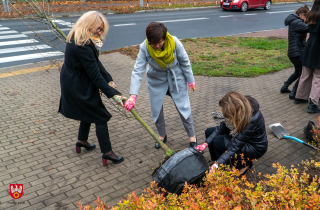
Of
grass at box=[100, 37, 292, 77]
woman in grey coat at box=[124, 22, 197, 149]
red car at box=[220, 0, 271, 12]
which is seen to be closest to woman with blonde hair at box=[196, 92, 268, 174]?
woman in grey coat at box=[124, 22, 197, 149]

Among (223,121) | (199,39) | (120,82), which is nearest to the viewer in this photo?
(223,121)

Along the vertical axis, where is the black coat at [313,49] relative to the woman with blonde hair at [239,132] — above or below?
above

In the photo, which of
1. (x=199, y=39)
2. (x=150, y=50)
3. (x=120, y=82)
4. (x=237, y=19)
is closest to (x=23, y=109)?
(x=120, y=82)

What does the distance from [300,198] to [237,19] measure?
1616 cm

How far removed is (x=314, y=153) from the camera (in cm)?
411

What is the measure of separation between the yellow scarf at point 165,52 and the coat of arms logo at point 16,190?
7.35 feet

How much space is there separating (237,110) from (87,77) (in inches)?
70.5

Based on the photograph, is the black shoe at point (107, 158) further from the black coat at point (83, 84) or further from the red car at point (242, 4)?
the red car at point (242, 4)

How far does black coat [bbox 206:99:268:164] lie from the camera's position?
3135mm

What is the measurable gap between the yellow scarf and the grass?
4.34 meters

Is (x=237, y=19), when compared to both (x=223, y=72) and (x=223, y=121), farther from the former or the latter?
(x=223, y=121)

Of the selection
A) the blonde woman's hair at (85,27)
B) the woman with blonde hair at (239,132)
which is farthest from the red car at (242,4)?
the blonde woman's hair at (85,27)

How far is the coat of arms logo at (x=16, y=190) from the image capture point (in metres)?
3.37

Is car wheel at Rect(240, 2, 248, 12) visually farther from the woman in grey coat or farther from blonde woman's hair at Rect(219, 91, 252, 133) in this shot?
blonde woman's hair at Rect(219, 91, 252, 133)
